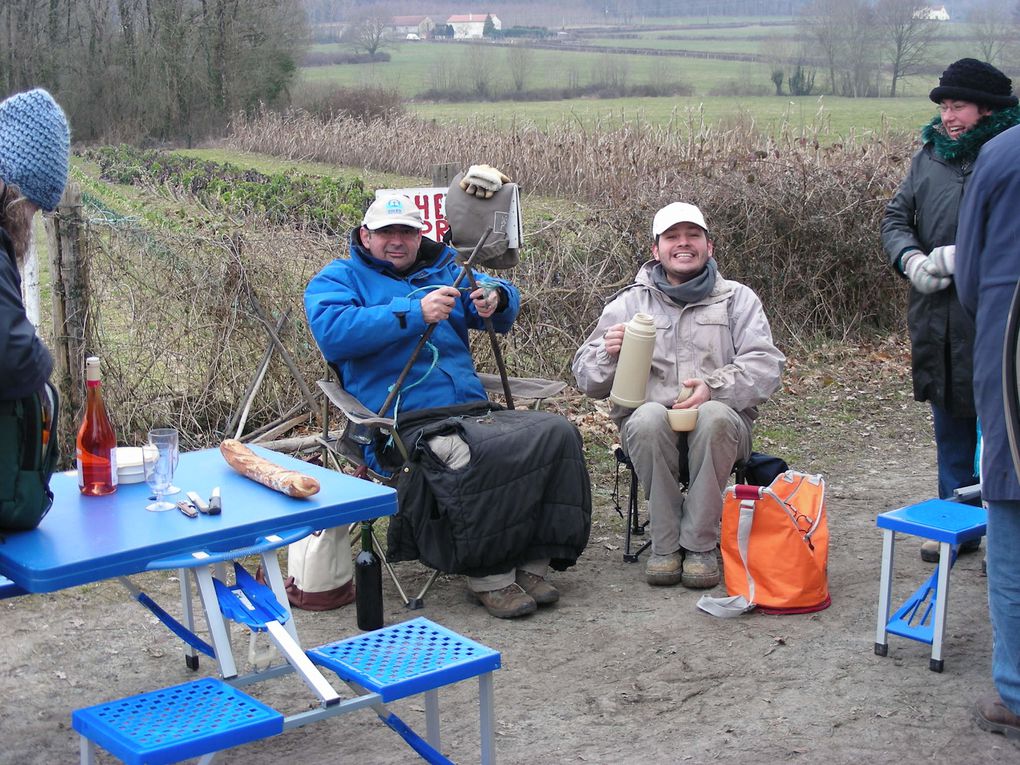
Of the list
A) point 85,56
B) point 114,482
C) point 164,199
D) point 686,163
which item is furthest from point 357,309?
point 85,56

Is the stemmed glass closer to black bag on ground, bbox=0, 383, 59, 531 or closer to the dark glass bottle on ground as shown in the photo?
black bag on ground, bbox=0, 383, 59, 531

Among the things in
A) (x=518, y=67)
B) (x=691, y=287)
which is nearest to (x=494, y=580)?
(x=691, y=287)

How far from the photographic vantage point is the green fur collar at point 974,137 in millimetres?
4156

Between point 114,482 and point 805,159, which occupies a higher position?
point 805,159

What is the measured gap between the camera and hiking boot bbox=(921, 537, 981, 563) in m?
4.42

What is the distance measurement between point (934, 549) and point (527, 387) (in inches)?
66.5

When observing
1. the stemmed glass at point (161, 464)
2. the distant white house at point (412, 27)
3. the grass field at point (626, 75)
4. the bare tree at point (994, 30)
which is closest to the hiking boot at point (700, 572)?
the stemmed glass at point (161, 464)

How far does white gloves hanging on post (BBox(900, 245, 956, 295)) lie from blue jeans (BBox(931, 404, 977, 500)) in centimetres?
48

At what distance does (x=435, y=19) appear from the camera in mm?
98688

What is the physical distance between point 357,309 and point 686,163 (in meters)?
4.16

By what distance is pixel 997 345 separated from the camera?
2809mm

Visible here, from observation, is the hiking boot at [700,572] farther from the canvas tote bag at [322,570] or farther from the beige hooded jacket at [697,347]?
the canvas tote bag at [322,570]

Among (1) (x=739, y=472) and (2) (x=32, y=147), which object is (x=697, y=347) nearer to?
(1) (x=739, y=472)

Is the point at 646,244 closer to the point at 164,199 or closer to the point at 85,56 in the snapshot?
the point at 164,199
